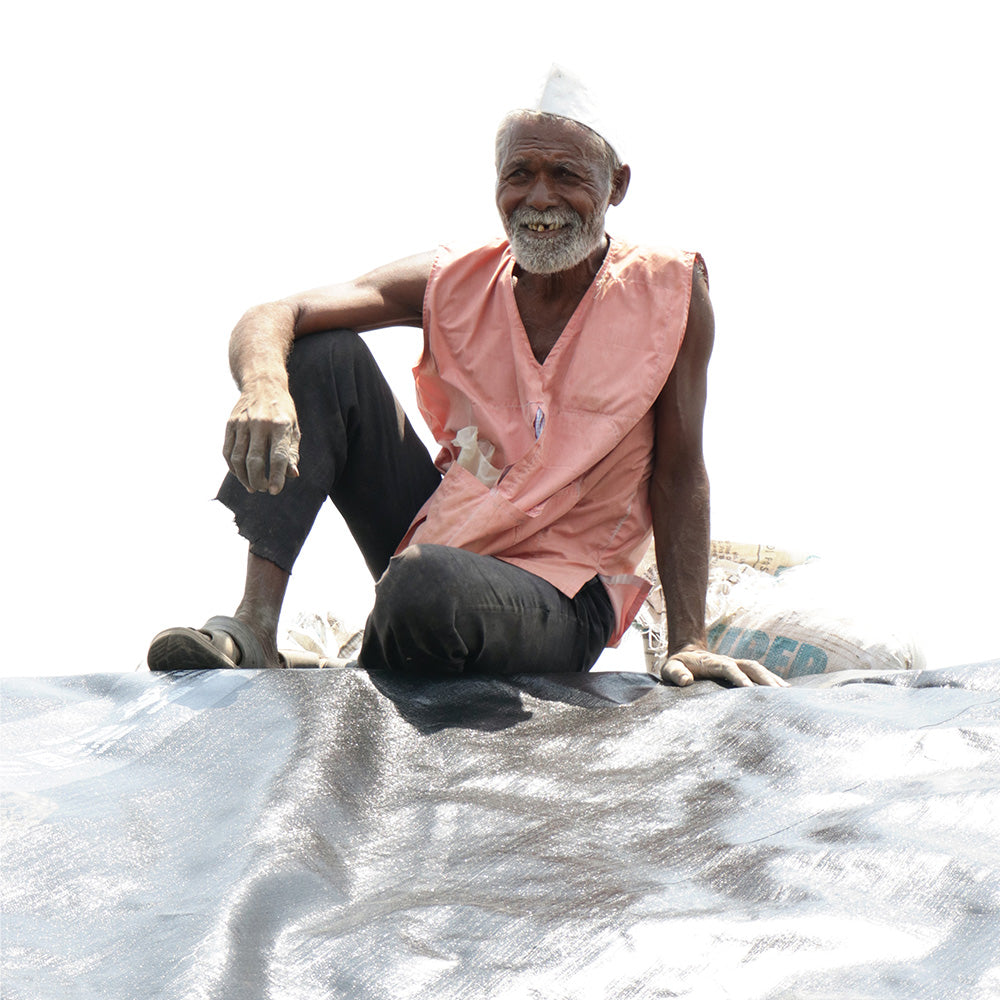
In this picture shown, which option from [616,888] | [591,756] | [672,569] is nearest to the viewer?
[616,888]

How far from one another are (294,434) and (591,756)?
0.68 meters

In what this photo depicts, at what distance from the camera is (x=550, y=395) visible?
7.74 ft

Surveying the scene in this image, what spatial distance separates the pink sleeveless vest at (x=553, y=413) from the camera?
2.31 metres

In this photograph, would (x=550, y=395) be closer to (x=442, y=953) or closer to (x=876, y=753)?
(x=876, y=753)

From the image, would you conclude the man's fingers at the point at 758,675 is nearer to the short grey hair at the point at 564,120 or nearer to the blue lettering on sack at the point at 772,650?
the blue lettering on sack at the point at 772,650

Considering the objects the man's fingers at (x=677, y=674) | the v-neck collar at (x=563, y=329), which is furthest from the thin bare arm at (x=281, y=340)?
the man's fingers at (x=677, y=674)

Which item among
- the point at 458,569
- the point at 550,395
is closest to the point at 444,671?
the point at 458,569

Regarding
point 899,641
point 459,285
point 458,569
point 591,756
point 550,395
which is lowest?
point 899,641

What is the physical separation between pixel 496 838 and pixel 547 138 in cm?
145

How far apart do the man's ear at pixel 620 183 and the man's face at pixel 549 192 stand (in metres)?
0.12

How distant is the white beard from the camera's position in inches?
92.4

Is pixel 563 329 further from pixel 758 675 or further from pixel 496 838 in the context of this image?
pixel 496 838

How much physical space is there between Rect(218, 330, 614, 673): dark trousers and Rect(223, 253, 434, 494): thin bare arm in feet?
0.20

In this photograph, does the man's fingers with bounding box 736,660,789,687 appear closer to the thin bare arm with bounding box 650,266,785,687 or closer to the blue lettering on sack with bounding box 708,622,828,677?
the thin bare arm with bounding box 650,266,785,687
